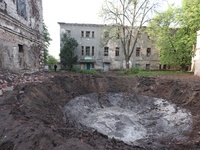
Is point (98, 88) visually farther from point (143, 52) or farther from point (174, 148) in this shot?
point (143, 52)

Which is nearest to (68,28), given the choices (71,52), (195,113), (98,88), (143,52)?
(71,52)

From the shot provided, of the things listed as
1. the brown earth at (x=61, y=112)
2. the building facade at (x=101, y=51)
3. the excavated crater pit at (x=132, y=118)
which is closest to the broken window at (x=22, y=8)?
the brown earth at (x=61, y=112)

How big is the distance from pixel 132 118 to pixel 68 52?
1568 cm

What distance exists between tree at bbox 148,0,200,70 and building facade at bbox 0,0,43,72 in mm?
14102

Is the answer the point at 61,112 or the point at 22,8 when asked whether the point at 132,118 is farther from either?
the point at 22,8

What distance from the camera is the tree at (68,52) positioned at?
2031 centimetres

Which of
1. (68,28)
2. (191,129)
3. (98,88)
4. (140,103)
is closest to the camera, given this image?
(191,129)

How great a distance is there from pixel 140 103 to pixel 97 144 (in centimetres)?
A: 695

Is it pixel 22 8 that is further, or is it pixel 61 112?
pixel 22 8

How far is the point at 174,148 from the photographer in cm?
405

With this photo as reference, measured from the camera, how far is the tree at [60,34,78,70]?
2031cm

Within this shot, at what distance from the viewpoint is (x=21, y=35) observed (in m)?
8.38

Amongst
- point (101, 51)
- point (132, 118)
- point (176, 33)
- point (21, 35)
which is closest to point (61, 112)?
point (132, 118)

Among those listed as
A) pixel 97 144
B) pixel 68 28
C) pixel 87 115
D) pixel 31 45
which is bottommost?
pixel 87 115
